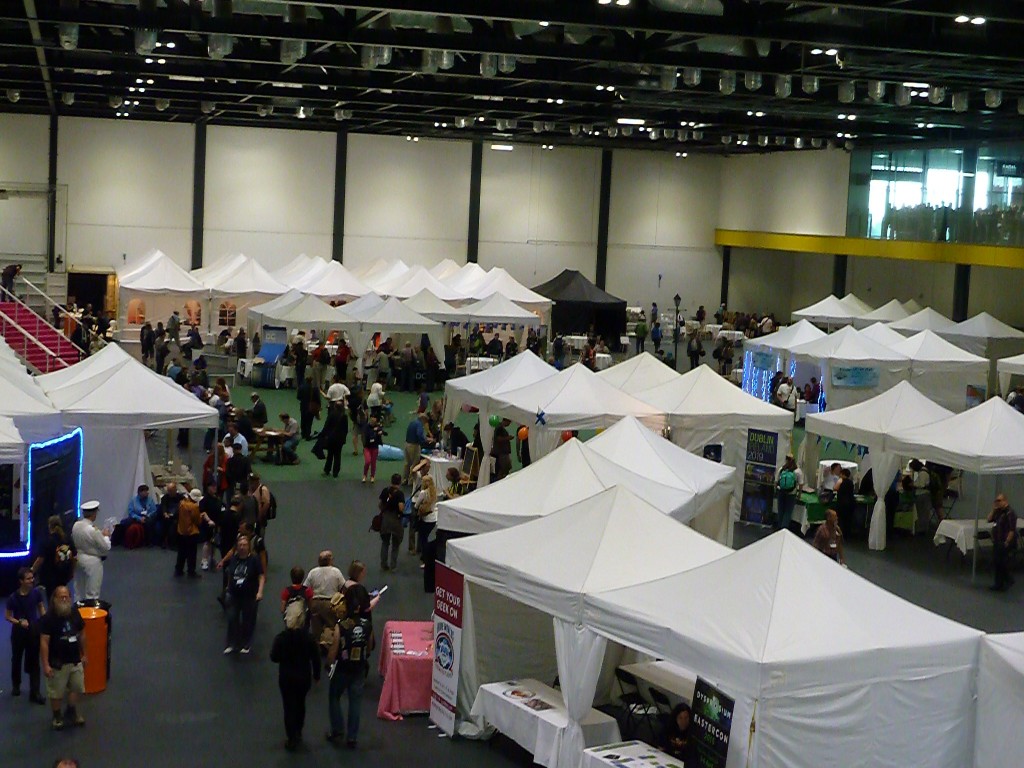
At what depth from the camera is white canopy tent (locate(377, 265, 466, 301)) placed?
33000 millimetres

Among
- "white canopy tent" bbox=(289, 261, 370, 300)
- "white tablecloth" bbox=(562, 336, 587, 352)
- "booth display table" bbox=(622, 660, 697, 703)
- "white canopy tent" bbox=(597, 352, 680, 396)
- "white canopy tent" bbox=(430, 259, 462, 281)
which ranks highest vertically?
"white canopy tent" bbox=(430, 259, 462, 281)

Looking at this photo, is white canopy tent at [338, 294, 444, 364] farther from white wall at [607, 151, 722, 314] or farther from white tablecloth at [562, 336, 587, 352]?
white wall at [607, 151, 722, 314]

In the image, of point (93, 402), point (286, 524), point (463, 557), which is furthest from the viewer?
point (286, 524)

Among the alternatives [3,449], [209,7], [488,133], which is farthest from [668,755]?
[488,133]

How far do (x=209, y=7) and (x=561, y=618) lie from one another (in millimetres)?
11462

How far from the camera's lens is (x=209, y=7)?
683 inches

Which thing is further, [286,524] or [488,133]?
[488,133]

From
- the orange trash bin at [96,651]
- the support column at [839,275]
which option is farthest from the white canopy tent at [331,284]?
the orange trash bin at [96,651]

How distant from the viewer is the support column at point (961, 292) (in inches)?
1391

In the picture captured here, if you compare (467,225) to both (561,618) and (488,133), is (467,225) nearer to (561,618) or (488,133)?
(488,133)

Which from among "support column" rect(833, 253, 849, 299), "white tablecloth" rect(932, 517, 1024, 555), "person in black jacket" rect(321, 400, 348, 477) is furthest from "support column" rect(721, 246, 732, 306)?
"white tablecloth" rect(932, 517, 1024, 555)

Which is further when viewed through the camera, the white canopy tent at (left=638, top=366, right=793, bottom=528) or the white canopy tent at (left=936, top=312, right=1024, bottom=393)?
the white canopy tent at (left=936, top=312, right=1024, bottom=393)

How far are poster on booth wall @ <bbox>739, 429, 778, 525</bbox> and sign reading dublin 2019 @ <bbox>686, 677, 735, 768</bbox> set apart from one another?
958 centimetres

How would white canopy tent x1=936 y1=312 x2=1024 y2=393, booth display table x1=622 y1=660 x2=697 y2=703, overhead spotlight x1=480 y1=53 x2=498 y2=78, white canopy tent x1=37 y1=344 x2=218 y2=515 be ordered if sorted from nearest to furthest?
booth display table x1=622 y1=660 x2=697 y2=703 → white canopy tent x1=37 y1=344 x2=218 y2=515 → overhead spotlight x1=480 y1=53 x2=498 y2=78 → white canopy tent x1=936 y1=312 x2=1024 y2=393
